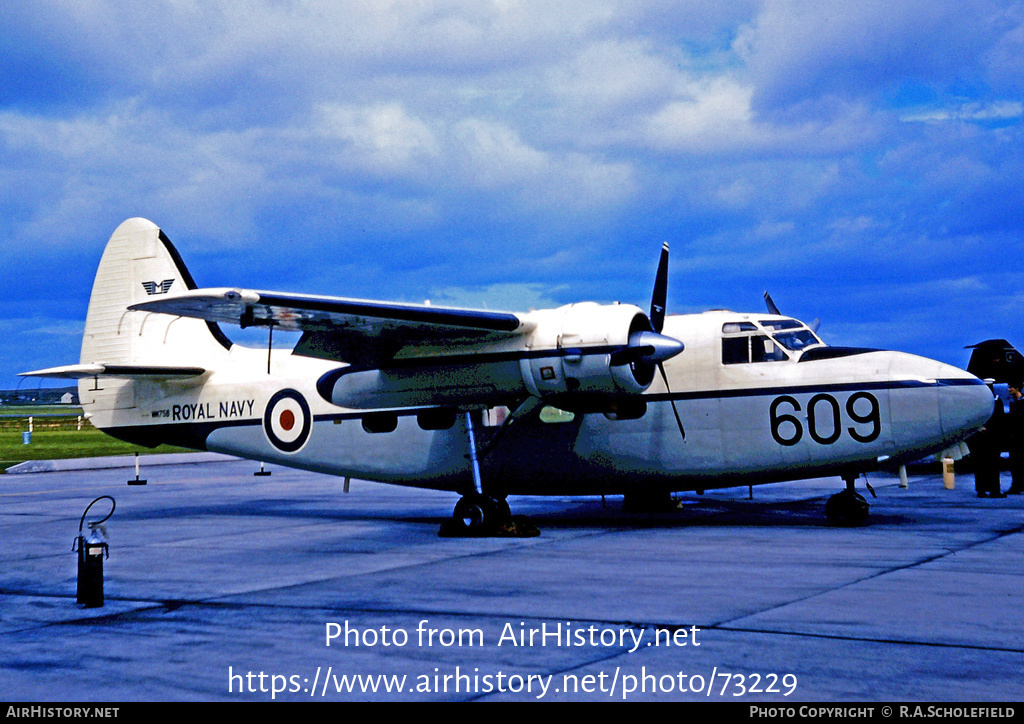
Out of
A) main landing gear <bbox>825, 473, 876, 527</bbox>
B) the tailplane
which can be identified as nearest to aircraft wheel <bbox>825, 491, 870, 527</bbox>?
main landing gear <bbox>825, 473, 876, 527</bbox>

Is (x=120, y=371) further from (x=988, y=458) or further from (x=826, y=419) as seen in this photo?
(x=988, y=458)

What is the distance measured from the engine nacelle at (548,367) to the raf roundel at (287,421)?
292 cm

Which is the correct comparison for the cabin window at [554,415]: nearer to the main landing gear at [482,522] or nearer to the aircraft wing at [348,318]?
the main landing gear at [482,522]

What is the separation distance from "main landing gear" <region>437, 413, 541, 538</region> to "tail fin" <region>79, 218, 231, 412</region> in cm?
735

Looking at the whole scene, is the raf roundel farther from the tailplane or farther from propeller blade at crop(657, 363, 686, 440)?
propeller blade at crop(657, 363, 686, 440)

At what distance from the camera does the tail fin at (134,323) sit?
19391 millimetres

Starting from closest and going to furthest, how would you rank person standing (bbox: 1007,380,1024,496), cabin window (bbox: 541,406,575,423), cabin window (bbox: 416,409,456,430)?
cabin window (bbox: 541,406,575,423)
cabin window (bbox: 416,409,456,430)
person standing (bbox: 1007,380,1024,496)

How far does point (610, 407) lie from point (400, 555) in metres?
4.10

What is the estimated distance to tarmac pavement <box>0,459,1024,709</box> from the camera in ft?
20.3

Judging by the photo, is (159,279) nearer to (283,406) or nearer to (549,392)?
(283,406)

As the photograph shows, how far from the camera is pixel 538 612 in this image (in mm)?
8391

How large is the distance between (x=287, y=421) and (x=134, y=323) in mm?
4519

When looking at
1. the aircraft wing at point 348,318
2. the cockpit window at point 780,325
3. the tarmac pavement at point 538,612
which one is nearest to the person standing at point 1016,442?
the tarmac pavement at point 538,612

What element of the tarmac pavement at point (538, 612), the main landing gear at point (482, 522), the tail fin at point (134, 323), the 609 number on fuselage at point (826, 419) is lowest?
the tarmac pavement at point (538, 612)
